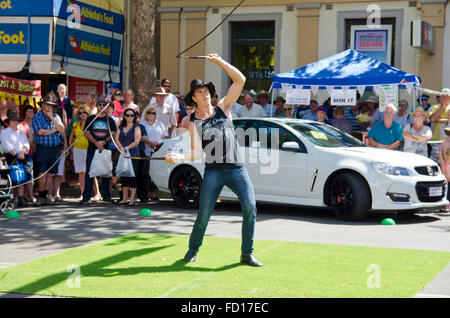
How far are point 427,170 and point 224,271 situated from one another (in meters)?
5.80

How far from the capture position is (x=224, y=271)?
7.70 metres

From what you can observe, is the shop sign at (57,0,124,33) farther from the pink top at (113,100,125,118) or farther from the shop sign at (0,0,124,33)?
the pink top at (113,100,125,118)

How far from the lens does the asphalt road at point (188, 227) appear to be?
9771mm

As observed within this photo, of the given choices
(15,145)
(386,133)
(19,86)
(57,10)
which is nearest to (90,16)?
(57,10)

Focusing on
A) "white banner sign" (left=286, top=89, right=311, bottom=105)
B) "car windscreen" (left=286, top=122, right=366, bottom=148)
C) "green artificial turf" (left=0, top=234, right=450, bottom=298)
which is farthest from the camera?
"white banner sign" (left=286, top=89, right=311, bottom=105)

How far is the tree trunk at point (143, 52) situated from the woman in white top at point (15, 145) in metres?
4.04

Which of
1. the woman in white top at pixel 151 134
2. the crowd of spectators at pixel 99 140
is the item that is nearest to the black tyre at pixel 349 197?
the crowd of spectators at pixel 99 140

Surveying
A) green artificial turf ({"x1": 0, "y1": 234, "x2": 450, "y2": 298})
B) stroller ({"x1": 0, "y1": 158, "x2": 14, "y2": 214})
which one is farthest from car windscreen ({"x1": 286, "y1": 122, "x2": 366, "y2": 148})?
stroller ({"x1": 0, "y1": 158, "x2": 14, "y2": 214})

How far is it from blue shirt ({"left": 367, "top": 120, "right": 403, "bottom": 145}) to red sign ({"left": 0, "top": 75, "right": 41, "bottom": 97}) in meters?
8.15

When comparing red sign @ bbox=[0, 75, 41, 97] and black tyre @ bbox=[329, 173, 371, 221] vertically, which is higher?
red sign @ bbox=[0, 75, 41, 97]

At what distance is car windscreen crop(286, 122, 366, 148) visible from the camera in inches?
508

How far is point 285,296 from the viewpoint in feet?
21.5

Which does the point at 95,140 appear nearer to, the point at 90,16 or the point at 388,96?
the point at 388,96

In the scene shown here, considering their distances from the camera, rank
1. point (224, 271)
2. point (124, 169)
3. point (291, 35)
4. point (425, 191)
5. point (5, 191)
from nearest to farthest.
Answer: point (224, 271)
point (425, 191)
point (5, 191)
point (124, 169)
point (291, 35)
